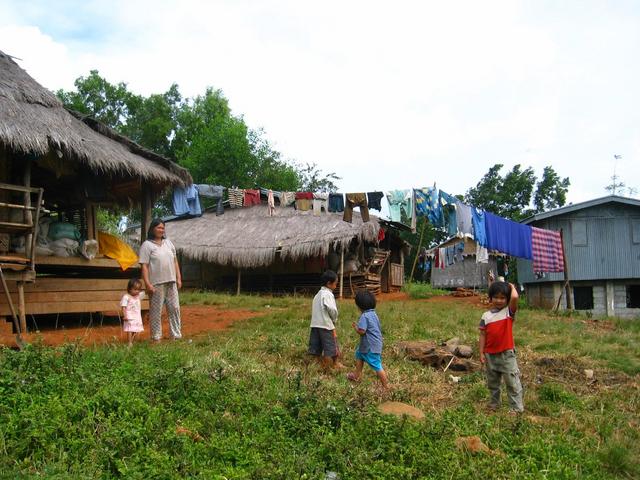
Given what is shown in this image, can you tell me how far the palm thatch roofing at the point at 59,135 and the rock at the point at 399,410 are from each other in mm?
5987

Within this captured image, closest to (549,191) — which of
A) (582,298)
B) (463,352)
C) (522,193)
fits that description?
(522,193)

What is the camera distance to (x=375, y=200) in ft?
54.4

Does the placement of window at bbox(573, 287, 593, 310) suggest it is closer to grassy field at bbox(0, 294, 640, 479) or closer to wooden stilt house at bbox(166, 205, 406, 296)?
wooden stilt house at bbox(166, 205, 406, 296)

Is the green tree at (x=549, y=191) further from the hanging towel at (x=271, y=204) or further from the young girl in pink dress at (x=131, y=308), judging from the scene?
the young girl in pink dress at (x=131, y=308)

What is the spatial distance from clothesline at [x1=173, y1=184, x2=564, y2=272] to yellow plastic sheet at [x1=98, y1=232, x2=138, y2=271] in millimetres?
2309

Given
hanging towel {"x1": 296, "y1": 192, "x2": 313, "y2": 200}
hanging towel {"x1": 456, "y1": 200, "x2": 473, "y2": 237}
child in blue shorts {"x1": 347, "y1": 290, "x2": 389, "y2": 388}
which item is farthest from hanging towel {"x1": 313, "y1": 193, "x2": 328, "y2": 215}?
child in blue shorts {"x1": 347, "y1": 290, "x2": 389, "y2": 388}

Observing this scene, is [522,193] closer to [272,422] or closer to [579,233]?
[579,233]

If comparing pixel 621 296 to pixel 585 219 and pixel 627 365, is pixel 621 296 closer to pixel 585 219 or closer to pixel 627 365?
pixel 585 219

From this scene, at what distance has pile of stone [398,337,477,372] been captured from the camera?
6.87 metres

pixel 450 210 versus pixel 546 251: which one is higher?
pixel 450 210

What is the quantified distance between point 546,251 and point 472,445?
557 inches

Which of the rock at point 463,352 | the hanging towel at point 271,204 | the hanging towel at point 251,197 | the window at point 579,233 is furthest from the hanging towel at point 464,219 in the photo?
the hanging towel at point 251,197

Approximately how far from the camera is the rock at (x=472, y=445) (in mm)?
3949

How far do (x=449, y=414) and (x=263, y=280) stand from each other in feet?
54.5
